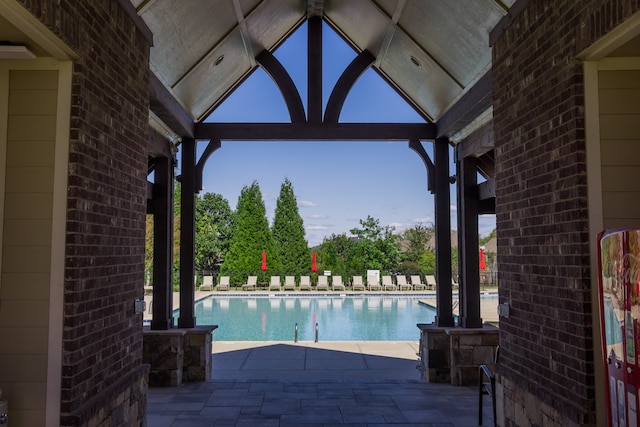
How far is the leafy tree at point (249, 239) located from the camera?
A: 24328 millimetres

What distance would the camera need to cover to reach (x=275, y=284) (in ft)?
72.0

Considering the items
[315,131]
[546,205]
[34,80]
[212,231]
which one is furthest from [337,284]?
[34,80]

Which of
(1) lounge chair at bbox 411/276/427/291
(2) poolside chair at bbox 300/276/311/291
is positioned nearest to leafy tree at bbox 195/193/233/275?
(2) poolside chair at bbox 300/276/311/291

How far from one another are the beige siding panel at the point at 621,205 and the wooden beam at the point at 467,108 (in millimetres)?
2354

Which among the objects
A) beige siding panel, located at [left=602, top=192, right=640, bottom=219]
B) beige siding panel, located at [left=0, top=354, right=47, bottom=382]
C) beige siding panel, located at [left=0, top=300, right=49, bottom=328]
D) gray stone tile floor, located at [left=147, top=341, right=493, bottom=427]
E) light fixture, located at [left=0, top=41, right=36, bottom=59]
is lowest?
gray stone tile floor, located at [left=147, top=341, right=493, bottom=427]

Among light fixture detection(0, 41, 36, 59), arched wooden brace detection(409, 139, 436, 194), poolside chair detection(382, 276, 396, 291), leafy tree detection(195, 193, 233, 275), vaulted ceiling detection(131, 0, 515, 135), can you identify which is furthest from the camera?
leafy tree detection(195, 193, 233, 275)

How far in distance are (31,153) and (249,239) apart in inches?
865

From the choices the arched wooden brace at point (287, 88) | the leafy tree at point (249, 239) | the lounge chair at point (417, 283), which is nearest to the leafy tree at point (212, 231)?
the leafy tree at point (249, 239)

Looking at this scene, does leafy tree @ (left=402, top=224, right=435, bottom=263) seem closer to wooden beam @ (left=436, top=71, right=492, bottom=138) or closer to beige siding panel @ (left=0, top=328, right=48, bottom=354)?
wooden beam @ (left=436, top=71, right=492, bottom=138)

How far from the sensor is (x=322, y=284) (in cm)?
2223

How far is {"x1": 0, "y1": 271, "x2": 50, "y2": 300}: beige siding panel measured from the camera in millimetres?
2969

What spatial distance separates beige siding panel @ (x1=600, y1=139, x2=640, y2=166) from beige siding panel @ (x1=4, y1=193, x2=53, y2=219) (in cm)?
341

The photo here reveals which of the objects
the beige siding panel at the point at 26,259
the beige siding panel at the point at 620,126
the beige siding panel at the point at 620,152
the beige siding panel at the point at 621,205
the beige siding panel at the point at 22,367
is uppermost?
the beige siding panel at the point at 620,126

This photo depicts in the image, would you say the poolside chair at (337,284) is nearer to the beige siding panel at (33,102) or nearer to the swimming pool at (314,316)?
the swimming pool at (314,316)
